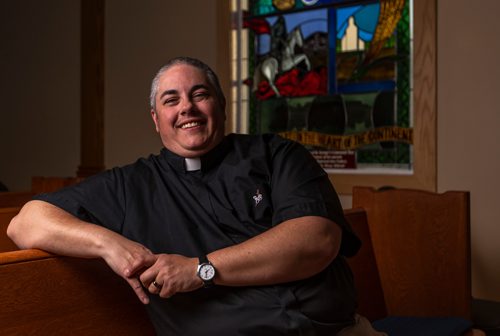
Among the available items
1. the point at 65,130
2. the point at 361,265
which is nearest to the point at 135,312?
the point at 361,265

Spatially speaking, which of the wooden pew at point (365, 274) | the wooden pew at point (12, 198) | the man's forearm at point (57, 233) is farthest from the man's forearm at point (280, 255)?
the wooden pew at point (12, 198)

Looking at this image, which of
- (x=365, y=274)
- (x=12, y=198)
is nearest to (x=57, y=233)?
(x=365, y=274)

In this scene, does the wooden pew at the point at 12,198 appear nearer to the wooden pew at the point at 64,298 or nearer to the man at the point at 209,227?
the man at the point at 209,227

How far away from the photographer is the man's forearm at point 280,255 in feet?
5.68

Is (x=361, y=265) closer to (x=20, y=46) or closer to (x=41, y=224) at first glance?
(x=41, y=224)

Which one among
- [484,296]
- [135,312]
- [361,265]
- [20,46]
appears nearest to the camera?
[135,312]

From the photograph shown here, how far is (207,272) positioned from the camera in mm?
1710

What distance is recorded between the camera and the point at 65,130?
6180mm

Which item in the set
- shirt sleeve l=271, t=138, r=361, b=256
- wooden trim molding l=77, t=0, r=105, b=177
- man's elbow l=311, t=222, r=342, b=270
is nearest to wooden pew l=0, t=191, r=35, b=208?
wooden trim molding l=77, t=0, r=105, b=177

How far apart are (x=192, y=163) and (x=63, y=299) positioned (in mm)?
575

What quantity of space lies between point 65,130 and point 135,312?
14.6 feet

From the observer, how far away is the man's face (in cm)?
211

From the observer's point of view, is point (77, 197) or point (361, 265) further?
point (361, 265)

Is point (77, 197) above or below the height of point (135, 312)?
above
